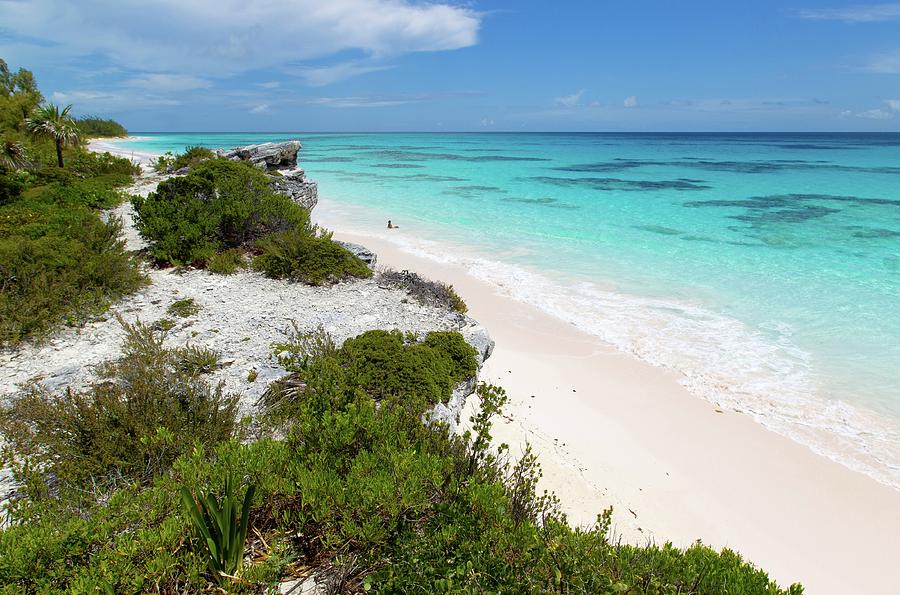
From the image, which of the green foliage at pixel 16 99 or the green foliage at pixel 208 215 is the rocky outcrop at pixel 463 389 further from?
the green foliage at pixel 16 99

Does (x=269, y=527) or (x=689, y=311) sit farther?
(x=689, y=311)

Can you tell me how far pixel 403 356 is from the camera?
6.11m

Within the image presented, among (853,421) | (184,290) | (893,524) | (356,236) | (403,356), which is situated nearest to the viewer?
(893,524)

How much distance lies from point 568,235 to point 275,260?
12.7 m

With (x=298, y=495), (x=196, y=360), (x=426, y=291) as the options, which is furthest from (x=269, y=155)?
(x=298, y=495)

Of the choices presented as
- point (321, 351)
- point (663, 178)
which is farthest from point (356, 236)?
point (663, 178)

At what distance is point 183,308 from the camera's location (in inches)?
314

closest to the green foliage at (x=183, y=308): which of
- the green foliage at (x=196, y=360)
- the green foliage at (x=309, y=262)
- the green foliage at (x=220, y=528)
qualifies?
the green foliage at (x=196, y=360)

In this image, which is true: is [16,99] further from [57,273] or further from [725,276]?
[725,276]

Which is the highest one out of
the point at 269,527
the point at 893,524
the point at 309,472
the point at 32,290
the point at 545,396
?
the point at 32,290

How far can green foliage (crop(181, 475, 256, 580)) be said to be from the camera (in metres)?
2.83

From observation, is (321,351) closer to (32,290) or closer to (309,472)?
(309,472)

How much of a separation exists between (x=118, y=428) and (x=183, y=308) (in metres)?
4.18

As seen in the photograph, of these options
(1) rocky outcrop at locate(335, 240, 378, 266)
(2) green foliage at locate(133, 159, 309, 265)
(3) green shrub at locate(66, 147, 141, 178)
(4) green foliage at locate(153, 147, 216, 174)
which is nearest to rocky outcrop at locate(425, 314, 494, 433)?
(1) rocky outcrop at locate(335, 240, 378, 266)
